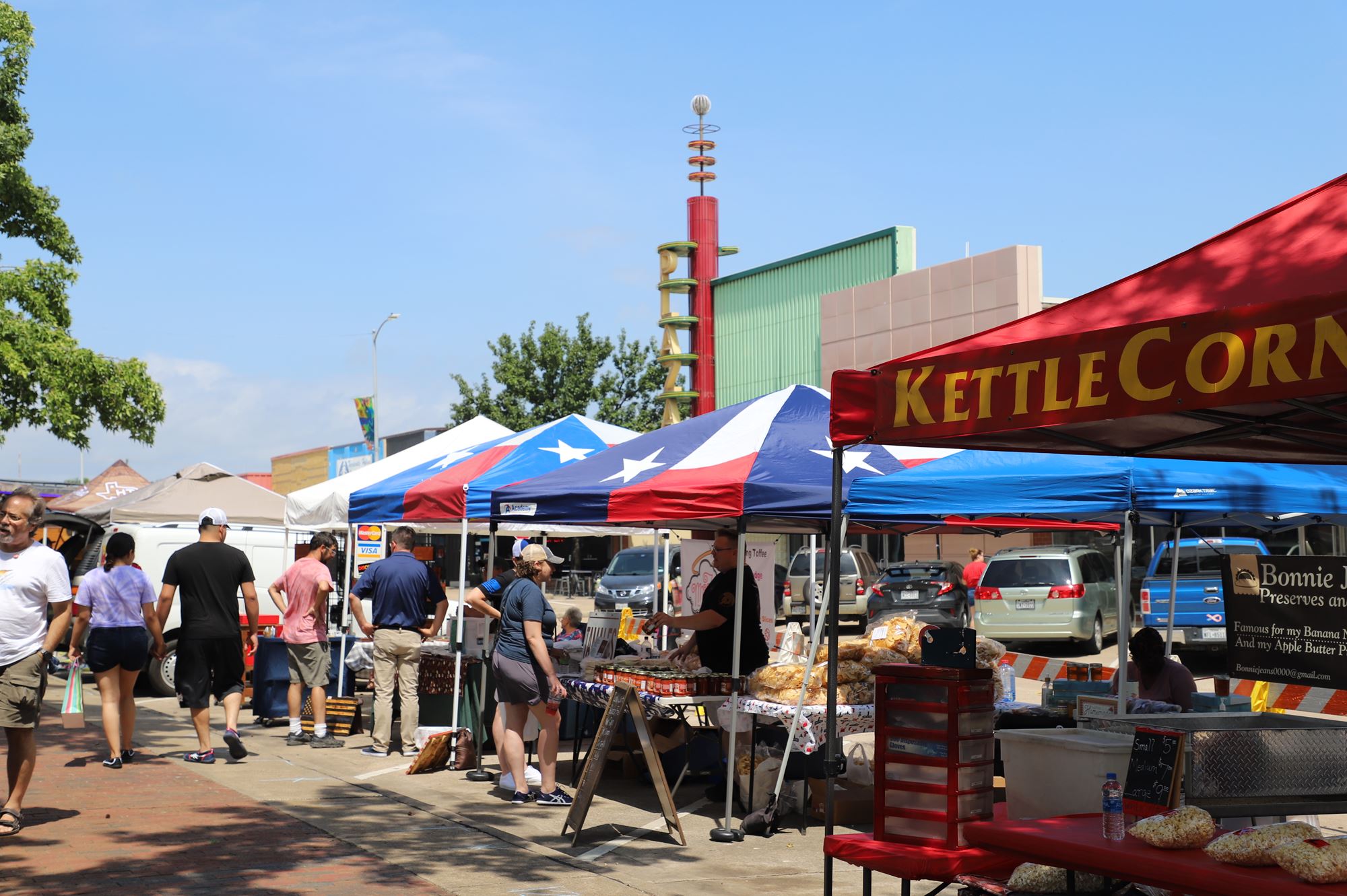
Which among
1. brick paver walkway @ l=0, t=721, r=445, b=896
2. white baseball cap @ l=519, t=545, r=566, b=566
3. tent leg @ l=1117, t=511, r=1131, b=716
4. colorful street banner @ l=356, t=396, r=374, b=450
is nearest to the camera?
brick paver walkway @ l=0, t=721, r=445, b=896

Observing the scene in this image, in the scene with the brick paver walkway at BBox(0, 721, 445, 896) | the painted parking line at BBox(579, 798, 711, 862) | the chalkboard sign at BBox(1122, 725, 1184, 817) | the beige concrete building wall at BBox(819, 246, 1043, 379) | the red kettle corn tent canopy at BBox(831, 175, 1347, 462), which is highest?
the beige concrete building wall at BBox(819, 246, 1043, 379)

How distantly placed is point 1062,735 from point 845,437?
5.07ft

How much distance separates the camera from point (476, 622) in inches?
483

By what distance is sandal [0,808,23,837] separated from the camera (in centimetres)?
833

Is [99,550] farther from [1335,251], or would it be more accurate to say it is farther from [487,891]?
[1335,251]

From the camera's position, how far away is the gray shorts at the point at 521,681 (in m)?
9.66

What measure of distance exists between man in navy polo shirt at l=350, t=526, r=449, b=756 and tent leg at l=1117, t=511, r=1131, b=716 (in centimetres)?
648

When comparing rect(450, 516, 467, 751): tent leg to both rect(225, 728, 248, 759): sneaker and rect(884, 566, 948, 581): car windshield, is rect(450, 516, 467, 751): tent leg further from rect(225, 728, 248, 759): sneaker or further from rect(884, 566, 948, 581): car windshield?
rect(884, 566, 948, 581): car windshield

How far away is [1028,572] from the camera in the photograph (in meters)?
23.3

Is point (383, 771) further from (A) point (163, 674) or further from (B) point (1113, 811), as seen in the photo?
(B) point (1113, 811)

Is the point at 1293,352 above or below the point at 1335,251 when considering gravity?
below

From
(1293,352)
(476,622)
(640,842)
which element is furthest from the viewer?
(476,622)

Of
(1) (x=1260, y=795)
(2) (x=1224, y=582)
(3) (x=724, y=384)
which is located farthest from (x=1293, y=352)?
(3) (x=724, y=384)

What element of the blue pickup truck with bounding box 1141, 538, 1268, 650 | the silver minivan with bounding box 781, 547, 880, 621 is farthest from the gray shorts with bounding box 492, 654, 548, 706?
the silver minivan with bounding box 781, 547, 880, 621
